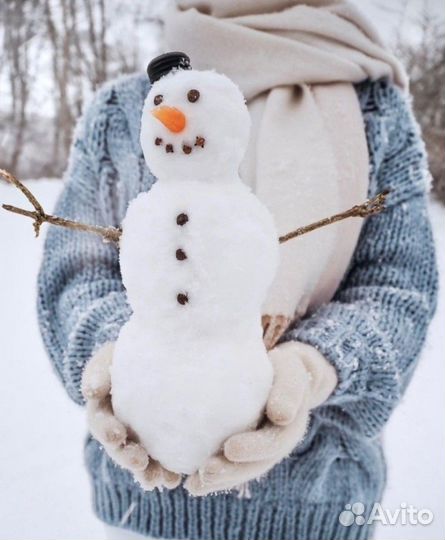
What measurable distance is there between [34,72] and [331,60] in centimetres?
464

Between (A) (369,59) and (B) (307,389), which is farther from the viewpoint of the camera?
(A) (369,59)

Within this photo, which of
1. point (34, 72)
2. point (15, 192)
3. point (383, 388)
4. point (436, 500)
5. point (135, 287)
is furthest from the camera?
point (34, 72)

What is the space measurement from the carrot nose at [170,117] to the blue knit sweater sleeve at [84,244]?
331mm

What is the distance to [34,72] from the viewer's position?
4910mm

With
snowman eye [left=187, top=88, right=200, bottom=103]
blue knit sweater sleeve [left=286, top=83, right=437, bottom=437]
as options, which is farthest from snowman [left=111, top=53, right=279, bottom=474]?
blue knit sweater sleeve [left=286, top=83, right=437, bottom=437]

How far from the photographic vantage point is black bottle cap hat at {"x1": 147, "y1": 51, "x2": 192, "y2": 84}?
16.0 inches

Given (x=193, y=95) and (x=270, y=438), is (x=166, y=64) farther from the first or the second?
(x=270, y=438)

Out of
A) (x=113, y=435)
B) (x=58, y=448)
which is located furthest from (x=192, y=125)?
(x=58, y=448)

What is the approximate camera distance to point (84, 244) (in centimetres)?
73

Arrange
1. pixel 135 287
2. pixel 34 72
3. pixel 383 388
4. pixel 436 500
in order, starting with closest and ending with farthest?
1. pixel 135 287
2. pixel 383 388
3. pixel 436 500
4. pixel 34 72

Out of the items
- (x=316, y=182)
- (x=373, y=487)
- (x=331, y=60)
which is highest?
(x=331, y=60)

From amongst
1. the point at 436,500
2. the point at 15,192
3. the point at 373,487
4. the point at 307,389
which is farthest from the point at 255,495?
the point at 15,192

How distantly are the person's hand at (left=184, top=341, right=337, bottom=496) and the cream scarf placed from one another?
0.50ft

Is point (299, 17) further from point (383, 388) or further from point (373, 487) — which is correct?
point (373, 487)
